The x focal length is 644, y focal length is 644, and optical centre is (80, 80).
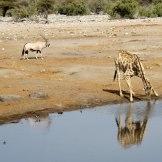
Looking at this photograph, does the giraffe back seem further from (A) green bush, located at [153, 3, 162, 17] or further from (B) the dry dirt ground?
(A) green bush, located at [153, 3, 162, 17]

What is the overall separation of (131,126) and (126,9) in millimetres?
44697

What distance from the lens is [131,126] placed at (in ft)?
58.1

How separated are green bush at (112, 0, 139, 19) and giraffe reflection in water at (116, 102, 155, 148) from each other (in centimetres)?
4178

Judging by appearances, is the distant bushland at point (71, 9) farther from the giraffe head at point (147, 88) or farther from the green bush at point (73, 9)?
the giraffe head at point (147, 88)

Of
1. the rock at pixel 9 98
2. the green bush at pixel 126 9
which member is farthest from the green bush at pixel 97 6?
the rock at pixel 9 98

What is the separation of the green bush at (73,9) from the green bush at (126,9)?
7389 mm

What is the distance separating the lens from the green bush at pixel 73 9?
6788cm

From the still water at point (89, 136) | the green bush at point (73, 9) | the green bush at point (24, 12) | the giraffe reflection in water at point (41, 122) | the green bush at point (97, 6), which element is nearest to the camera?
the still water at point (89, 136)

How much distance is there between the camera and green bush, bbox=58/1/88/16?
67875mm

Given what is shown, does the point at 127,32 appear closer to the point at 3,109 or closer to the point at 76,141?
the point at 3,109

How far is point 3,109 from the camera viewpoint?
754 inches

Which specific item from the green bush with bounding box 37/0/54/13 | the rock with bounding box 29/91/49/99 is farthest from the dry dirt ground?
the green bush with bounding box 37/0/54/13

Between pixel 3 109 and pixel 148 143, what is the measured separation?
17.6 ft

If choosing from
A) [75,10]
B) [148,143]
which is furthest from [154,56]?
[75,10]
